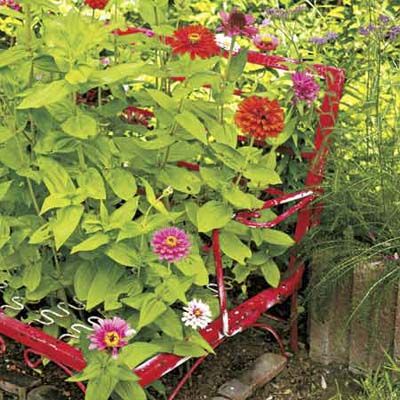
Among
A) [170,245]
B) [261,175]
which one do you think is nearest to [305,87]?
[261,175]

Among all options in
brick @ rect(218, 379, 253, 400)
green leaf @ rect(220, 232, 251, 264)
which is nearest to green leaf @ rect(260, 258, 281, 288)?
green leaf @ rect(220, 232, 251, 264)

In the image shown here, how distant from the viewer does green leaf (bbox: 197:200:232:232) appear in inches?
117

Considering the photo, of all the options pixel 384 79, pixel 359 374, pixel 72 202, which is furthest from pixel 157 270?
pixel 384 79

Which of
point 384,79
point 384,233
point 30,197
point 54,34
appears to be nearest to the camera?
point 54,34

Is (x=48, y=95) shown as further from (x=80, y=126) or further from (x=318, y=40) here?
(x=318, y=40)

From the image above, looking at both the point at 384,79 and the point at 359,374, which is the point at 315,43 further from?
the point at 359,374

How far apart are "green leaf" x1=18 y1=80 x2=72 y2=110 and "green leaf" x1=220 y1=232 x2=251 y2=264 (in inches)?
27.7

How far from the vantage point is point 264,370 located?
3367 mm

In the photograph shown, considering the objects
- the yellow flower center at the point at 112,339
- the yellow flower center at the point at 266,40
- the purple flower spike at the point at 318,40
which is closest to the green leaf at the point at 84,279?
the yellow flower center at the point at 112,339

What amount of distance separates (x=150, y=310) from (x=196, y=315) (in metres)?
0.17

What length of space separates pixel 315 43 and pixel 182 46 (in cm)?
92

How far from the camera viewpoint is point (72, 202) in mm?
2803

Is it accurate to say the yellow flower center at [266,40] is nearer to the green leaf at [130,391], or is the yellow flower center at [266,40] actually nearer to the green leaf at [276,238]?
the green leaf at [276,238]

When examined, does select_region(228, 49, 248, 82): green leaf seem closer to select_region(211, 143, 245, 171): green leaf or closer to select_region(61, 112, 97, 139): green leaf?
select_region(211, 143, 245, 171): green leaf
